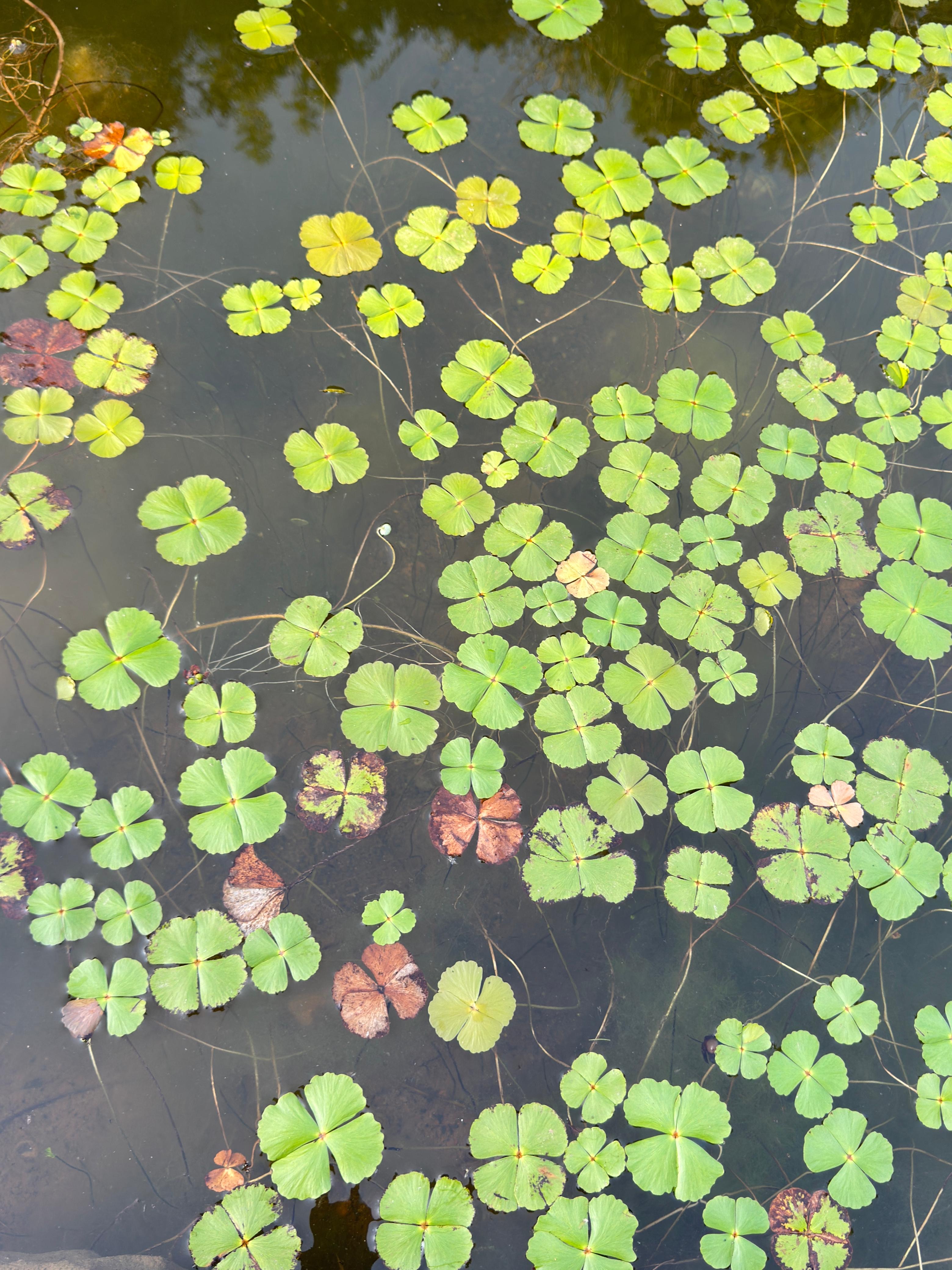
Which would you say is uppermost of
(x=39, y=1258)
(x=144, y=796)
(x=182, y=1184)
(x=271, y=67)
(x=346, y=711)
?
(x=271, y=67)

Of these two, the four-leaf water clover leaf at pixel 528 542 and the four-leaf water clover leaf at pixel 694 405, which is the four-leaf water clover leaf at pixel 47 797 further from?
the four-leaf water clover leaf at pixel 694 405

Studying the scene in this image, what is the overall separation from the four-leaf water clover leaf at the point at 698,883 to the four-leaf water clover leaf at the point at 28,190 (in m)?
4.09

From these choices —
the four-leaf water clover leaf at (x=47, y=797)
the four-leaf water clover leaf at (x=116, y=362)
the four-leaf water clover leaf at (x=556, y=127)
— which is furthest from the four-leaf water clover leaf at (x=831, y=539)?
the four-leaf water clover leaf at (x=47, y=797)

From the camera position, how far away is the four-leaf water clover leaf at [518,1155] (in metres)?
2.45

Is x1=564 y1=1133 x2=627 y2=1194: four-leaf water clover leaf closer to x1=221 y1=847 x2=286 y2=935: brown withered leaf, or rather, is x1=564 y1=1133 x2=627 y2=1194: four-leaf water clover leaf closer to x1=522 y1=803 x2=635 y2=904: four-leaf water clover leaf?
x1=522 y1=803 x2=635 y2=904: four-leaf water clover leaf

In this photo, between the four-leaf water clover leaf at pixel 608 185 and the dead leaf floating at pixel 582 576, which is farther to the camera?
the four-leaf water clover leaf at pixel 608 185

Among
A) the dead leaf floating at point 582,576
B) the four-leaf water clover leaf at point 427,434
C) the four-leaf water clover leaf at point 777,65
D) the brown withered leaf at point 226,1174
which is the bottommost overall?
the brown withered leaf at point 226,1174

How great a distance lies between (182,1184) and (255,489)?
267 cm

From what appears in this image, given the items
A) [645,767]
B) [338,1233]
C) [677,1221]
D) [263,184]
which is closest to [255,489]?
[263,184]

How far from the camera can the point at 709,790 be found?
113 inches

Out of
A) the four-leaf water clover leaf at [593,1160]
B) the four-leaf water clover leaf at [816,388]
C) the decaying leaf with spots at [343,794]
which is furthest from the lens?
the four-leaf water clover leaf at [816,388]

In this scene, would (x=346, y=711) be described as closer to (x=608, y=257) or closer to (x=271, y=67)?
(x=608, y=257)

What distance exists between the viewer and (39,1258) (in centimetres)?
238

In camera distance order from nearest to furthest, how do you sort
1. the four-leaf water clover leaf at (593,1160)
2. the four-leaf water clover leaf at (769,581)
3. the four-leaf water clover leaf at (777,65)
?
the four-leaf water clover leaf at (593,1160)
the four-leaf water clover leaf at (769,581)
the four-leaf water clover leaf at (777,65)
